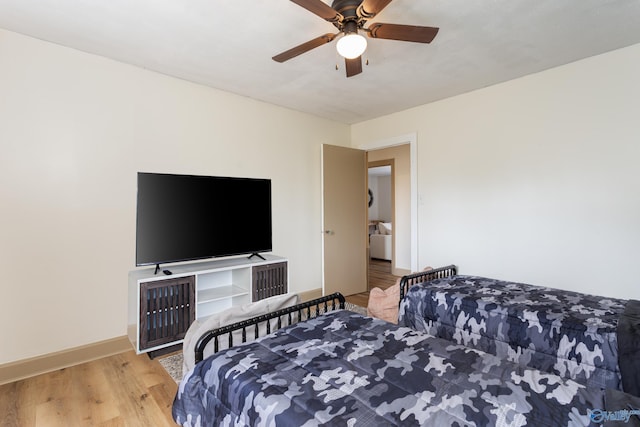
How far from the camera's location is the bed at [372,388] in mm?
984

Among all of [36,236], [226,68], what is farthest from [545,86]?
[36,236]

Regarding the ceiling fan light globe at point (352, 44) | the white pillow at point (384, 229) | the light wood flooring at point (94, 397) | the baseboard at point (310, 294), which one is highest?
the ceiling fan light globe at point (352, 44)

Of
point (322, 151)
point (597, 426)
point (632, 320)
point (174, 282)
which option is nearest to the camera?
point (597, 426)

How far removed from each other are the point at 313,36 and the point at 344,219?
8.35 ft

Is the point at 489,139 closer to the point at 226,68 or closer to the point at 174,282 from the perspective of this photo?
the point at 226,68

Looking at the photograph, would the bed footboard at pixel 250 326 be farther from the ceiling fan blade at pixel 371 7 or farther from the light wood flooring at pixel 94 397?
the ceiling fan blade at pixel 371 7

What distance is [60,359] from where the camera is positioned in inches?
97.2

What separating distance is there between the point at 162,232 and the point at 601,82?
13.1 feet

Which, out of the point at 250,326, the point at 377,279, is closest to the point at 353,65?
the point at 250,326

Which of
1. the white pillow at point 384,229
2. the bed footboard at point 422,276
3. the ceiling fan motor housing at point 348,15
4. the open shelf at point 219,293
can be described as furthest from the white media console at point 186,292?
the white pillow at point 384,229

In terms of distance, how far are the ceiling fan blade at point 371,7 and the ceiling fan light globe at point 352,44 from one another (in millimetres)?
117

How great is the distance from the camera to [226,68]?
2.88 meters

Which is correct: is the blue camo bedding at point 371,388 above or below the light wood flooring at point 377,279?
above

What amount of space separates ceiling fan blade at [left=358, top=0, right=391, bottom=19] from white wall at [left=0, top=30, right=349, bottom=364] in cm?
211
